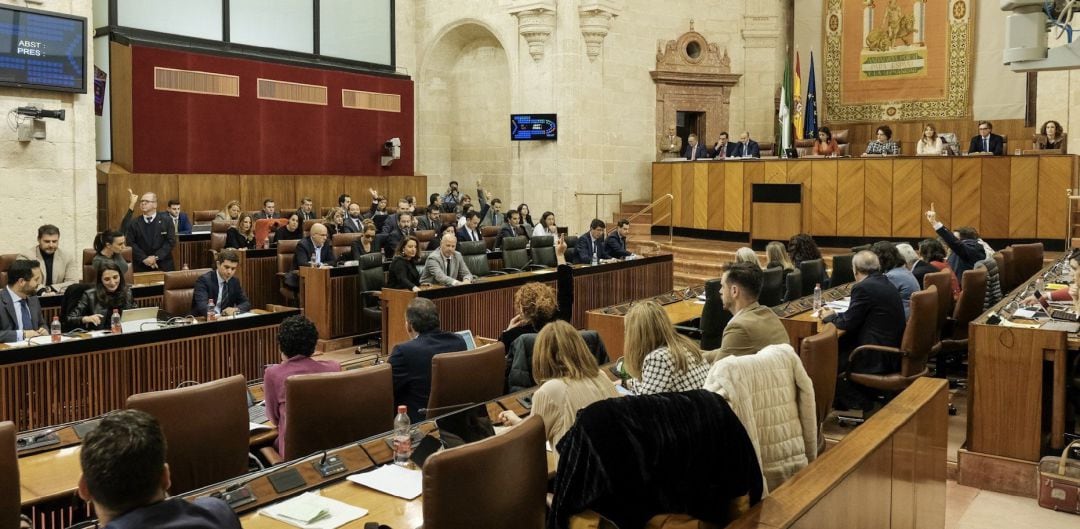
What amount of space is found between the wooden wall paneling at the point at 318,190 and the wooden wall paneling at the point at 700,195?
5924 millimetres

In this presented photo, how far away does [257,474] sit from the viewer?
2980 mm

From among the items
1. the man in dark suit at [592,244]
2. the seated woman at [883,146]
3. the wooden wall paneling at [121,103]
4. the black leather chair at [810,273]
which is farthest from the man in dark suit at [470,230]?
the seated woman at [883,146]

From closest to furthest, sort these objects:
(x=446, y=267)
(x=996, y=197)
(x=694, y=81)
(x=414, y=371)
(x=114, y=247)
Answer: (x=414, y=371)
(x=114, y=247)
(x=446, y=267)
(x=996, y=197)
(x=694, y=81)

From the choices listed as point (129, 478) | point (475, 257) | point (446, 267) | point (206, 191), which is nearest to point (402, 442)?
point (129, 478)

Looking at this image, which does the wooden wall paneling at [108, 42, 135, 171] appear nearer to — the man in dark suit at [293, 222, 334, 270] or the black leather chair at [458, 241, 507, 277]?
the man in dark suit at [293, 222, 334, 270]

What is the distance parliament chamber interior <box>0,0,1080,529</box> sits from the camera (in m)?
2.77

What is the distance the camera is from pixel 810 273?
7797 mm

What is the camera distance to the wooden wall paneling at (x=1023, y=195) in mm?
11875

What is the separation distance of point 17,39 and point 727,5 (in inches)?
474

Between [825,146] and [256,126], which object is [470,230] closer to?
[256,126]

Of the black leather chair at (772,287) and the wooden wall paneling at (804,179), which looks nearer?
the black leather chair at (772,287)

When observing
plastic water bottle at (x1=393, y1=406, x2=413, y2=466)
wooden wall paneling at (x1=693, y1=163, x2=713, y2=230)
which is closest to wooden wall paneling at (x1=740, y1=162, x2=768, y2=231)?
wooden wall paneling at (x1=693, y1=163, x2=713, y2=230)

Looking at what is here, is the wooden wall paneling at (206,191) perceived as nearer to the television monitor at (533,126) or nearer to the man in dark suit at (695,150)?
the television monitor at (533,126)

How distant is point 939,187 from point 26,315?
440 inches
